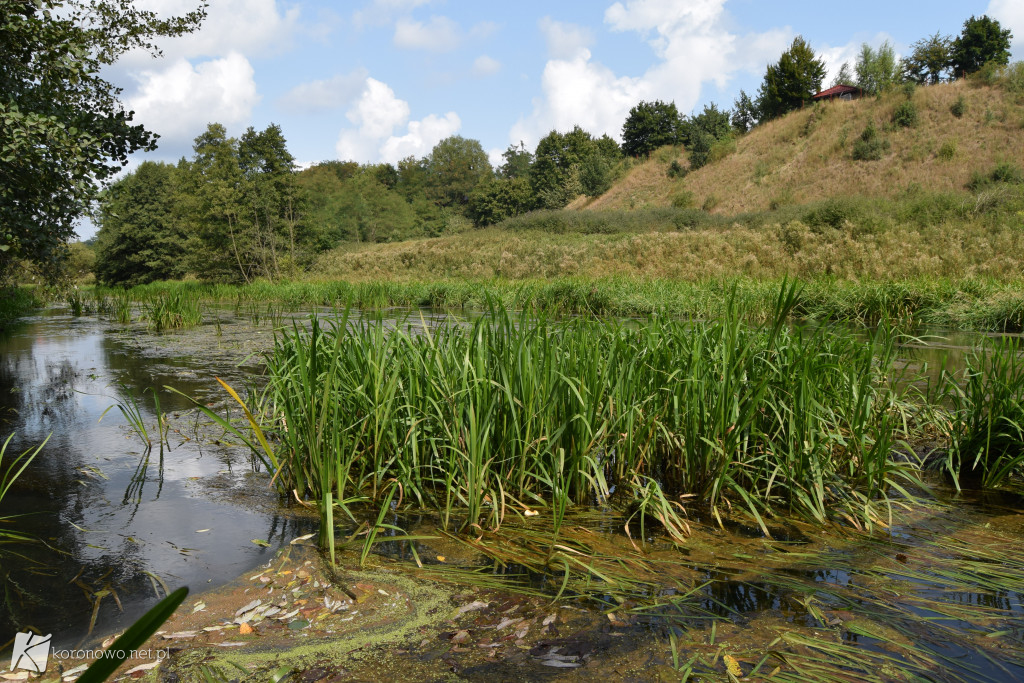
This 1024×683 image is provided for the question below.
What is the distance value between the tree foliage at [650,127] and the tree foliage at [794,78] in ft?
25.6

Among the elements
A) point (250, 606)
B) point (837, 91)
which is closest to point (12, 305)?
point (250, 606)

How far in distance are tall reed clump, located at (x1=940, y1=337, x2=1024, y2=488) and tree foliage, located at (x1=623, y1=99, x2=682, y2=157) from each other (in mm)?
46265

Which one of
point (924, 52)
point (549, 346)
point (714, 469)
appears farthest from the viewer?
point (924, 52)

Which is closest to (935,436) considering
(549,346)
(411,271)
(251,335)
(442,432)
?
(549,346)

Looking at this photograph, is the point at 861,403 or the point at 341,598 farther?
the point at 861,403

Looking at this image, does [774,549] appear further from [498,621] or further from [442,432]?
[442,432]

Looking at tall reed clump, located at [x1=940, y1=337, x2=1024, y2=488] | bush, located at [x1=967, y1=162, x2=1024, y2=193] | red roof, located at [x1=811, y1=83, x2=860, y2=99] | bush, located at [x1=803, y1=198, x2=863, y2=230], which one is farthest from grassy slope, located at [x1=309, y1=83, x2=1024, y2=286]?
tall reed clump, located at [x1=940, y1=337, x2=1024, y2=488]

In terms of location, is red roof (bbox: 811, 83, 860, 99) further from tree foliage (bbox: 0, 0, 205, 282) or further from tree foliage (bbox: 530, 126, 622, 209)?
tree foliage (bbox: 0, 0, 205, 282)

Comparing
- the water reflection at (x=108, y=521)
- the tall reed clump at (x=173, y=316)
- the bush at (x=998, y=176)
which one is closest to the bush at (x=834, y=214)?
the bush at (x=998, y=176)

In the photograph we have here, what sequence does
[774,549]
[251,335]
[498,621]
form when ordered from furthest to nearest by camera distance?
1. [251,335]
2. [774,549]
3. [498,621]

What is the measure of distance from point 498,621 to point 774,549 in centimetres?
128

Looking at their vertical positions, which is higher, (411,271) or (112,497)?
(411,271)

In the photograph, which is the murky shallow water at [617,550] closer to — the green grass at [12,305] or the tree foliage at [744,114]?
the green grass at [12,305]

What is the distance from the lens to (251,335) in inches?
385
